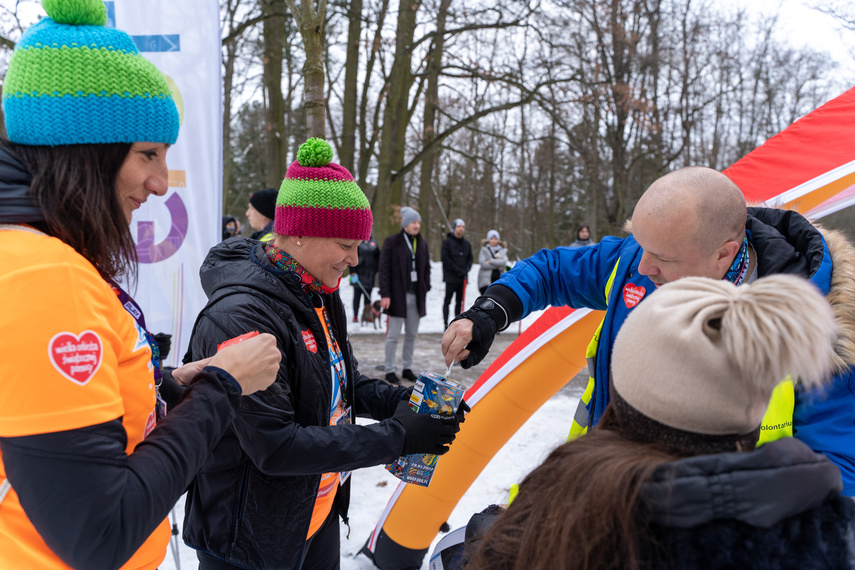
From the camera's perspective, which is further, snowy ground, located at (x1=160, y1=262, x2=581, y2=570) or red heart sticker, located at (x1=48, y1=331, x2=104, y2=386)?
snowy ground, located at (x1=160, y1=262, x2=581, y2=570)

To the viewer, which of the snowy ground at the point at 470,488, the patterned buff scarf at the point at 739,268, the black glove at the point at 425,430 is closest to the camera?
the black glove at the point at 425,430

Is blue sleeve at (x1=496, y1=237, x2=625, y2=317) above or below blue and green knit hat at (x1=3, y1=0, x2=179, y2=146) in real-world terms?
below

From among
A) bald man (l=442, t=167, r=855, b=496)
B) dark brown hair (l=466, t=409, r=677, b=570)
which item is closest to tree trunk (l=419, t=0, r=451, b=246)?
bald man (l=442, t=167, r=855, b=496)

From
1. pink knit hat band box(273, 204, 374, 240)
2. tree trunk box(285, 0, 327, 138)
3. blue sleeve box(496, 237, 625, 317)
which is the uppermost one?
tree trunk box(285, 0, 327, 138)

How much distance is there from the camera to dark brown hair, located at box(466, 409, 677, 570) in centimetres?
88

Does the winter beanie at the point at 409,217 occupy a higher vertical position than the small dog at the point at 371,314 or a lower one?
higher

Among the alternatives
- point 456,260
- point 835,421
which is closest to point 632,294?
point 835,421

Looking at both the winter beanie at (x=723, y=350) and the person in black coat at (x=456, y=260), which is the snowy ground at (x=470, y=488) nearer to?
the winter beanie at (x=723, y=350)

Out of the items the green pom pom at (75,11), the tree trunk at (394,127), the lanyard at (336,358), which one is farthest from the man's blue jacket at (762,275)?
the tree trunk at (394,127)

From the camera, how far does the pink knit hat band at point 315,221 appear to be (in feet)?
6.41

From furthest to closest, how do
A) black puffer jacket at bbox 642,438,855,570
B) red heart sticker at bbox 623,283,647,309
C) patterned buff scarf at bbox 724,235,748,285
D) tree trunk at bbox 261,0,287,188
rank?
tree trunk at bbox 261,0,287,188 < red heart sticker at bbox 623,283,647,309 < patterned buff scarf at bbox 724,235,748,285 < black puffer jacket at bbox 642,438,855,570

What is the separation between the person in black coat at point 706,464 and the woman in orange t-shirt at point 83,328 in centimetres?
71

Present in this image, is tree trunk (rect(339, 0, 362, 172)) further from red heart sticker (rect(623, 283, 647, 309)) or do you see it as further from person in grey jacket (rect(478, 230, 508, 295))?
red heart sticker (rect(623, 283, 647, 309))

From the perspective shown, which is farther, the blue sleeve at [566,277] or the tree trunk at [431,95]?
the tree trunk at [431,95]
